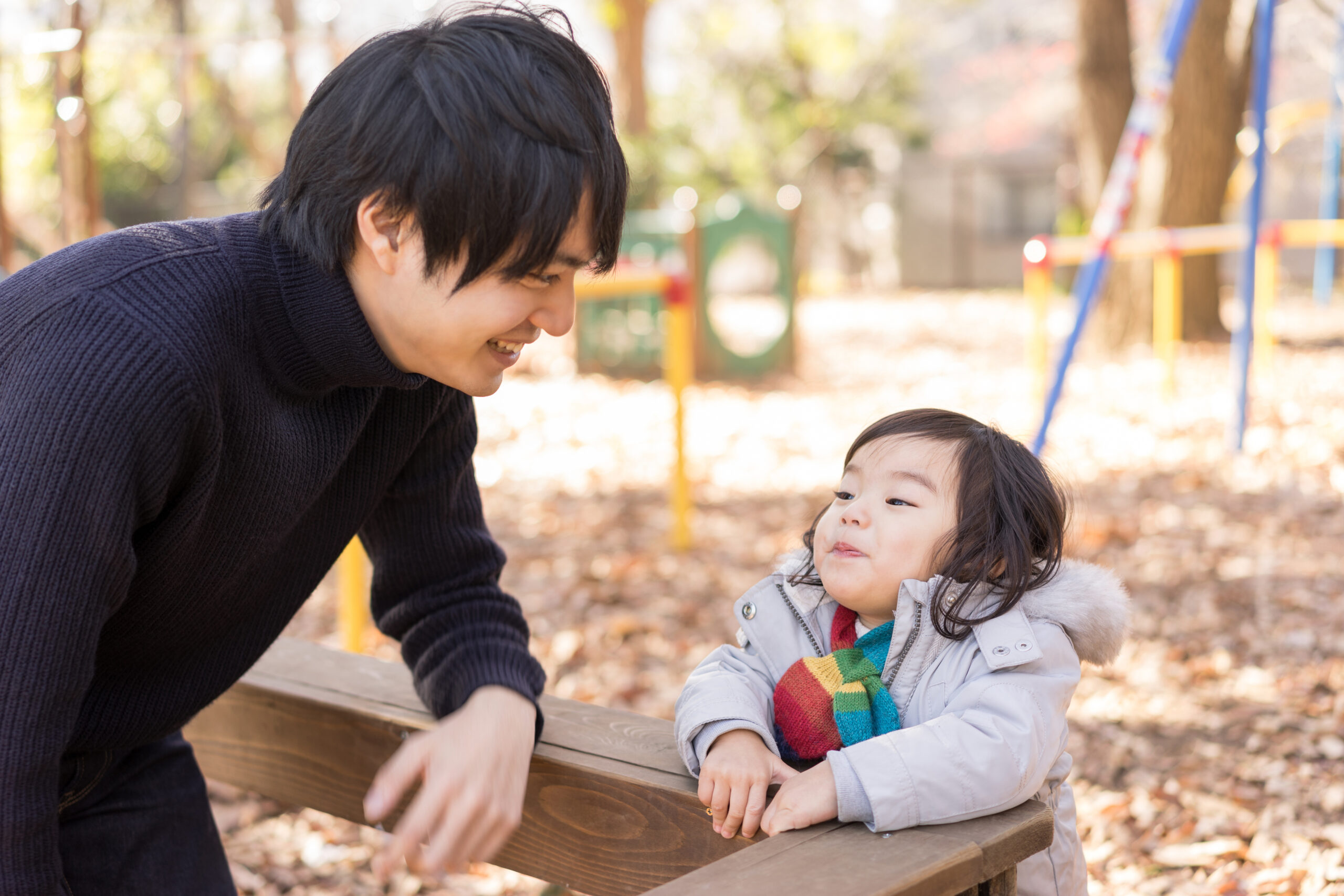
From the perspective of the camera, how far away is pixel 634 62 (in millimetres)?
12094

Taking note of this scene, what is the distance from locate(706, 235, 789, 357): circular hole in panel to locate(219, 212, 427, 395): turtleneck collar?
7.39 m

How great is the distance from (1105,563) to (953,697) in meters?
3.07

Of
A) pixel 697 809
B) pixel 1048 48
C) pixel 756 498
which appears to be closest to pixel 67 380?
pixel 697 809

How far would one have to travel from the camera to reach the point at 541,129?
116 centimetres

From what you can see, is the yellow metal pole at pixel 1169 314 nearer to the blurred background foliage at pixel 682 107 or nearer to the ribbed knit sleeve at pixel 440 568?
the ribbed knit sleeve at pixel 440 568

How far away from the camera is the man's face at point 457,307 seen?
3.91ft

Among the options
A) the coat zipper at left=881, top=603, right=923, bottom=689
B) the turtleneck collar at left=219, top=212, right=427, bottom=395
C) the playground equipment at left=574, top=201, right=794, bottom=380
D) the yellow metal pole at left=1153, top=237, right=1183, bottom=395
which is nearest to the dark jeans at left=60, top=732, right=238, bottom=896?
the turtleneck collar at left=219, top=212, right=427, bottom=395

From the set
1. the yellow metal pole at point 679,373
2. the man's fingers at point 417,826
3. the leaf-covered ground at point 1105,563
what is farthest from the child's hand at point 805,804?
the yellow metal pole at point 679,373

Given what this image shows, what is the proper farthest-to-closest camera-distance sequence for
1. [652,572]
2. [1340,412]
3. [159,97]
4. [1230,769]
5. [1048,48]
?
[1048,48] < [159,97] < [1340,412] < [652,572] < [1230,769]

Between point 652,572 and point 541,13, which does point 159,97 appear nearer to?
point 652,572

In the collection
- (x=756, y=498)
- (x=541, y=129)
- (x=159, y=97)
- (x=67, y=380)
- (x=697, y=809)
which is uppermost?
(x=159, y=97)

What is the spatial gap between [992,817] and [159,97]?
18917 millimetres

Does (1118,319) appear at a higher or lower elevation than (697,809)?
lower

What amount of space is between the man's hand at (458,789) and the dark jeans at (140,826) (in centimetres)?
42
